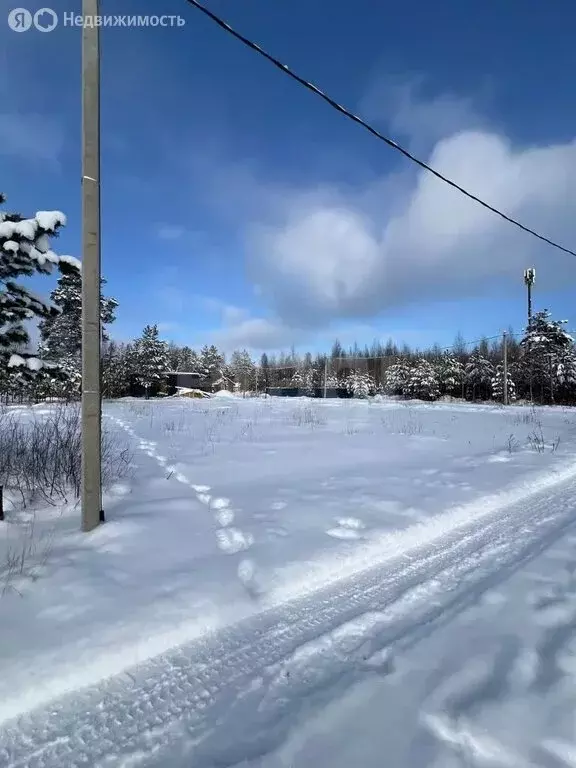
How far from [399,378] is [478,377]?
38.6ft

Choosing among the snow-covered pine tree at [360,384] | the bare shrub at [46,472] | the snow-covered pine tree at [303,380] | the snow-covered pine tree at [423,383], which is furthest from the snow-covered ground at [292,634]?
the snow-covered pine tree at [303,380]

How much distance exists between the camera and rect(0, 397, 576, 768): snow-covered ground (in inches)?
64.8

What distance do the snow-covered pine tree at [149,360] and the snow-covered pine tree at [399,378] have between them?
27.5 metres

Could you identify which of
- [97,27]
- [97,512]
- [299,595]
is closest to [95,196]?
[97,27]

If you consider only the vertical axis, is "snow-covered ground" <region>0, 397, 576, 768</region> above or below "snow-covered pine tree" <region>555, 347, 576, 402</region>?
below

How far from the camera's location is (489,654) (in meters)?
2.13

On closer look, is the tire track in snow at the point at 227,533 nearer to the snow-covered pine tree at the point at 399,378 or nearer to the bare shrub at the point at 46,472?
the bare shrub at the point at 46,472

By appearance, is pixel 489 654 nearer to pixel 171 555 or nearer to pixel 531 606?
pixel 531 606

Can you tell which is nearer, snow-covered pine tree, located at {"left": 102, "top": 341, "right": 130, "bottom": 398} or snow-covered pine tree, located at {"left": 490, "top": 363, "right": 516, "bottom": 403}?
snow-covered pine tree, located at {"left": 490, "top": 363, "right": 516, "bottom": 403}

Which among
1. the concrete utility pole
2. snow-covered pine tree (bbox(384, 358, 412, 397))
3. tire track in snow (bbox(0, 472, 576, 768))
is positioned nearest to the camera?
tire track in snow (bbox(0, 472, 576, 768))

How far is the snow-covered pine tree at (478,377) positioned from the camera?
137 feet

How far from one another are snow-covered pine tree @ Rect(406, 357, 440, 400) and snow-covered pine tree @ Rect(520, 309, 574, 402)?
9391 mm

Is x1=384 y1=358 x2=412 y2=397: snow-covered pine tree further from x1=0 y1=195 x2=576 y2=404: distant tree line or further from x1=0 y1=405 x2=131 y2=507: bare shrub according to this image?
x1=0 y1=405 x2=131 y2=507: bare shrub

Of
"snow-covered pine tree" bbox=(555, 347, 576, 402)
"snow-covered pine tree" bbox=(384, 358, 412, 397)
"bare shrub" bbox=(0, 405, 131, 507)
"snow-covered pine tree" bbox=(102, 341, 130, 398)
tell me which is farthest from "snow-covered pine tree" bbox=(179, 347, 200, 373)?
"bare shrub" bbox=(0, 405, 131, 507)
